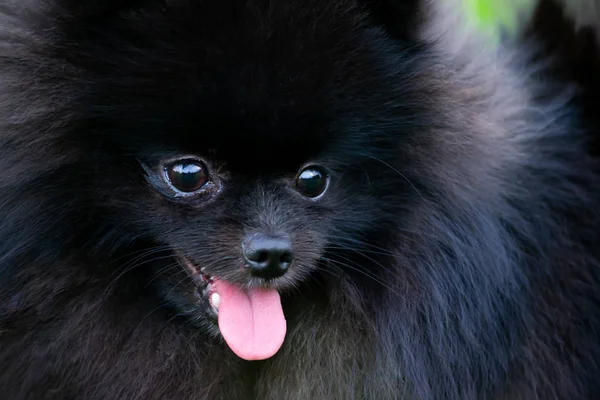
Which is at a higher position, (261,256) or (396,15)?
(396,15)

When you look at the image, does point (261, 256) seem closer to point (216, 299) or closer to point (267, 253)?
point (267, 253)

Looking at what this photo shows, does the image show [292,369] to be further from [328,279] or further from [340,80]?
[340,80]

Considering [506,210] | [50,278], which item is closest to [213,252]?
[50,278]

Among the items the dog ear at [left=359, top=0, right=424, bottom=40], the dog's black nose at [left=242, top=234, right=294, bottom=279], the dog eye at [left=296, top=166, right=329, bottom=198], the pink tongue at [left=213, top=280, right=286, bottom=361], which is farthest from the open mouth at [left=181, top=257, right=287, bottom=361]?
the dog ear at [left=359, top=0, right=424, bottom=40]

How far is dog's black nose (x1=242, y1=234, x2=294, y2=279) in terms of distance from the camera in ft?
6.15

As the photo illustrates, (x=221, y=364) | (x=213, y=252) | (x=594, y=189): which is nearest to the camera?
(x=213, y=252)

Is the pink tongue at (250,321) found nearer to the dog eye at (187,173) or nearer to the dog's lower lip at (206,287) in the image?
the dog's lower lip at (206,287)

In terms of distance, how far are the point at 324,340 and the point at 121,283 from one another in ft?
1.83

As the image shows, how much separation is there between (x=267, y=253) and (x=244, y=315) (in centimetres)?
22

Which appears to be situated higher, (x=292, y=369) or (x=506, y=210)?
(x=506, y=210)

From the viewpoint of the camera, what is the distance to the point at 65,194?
6.15ft

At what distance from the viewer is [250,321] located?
6.59 ft

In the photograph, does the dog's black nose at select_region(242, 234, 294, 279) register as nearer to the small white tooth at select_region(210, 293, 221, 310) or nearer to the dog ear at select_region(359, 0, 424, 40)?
the small white tooth at select_region(210, 293, 221, 310)

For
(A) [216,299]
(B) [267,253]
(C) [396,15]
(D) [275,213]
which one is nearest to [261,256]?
(B) [267,253]
